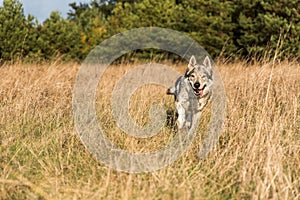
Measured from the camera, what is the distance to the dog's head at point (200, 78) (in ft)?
15.4

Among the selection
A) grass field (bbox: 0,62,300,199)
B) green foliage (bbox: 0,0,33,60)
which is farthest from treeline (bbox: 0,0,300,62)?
grass field (bbox: 0,62,300,199)

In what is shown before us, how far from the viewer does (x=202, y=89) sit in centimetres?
471

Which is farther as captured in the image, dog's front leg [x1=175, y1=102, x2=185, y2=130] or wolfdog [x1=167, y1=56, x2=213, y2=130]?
wolfdog [x1=167, y1=56, x2=213, y2=130]

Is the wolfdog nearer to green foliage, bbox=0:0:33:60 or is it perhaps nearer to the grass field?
the grass field

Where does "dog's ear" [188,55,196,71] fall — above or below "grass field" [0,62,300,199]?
above

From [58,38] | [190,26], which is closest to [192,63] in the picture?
[190,26]

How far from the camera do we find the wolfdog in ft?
15.1

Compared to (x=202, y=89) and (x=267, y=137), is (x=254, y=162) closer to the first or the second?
(x=267, y=137)

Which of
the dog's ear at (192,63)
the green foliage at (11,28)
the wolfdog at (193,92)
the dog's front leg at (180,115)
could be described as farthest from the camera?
the green foliage at (11,28)

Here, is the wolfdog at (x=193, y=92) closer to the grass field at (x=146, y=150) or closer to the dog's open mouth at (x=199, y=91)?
the dog's open mouth at (x=199, y=91)

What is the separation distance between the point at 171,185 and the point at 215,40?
1655 centimetres

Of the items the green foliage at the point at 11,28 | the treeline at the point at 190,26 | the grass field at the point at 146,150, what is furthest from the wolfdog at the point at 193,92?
the green foliage at the point at 11,28

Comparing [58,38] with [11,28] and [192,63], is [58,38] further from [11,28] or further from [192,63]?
[192,63]

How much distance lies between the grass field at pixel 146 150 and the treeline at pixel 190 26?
29.4 ft
